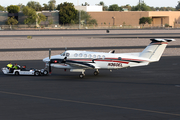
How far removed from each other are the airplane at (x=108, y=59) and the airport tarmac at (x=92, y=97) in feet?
3.99

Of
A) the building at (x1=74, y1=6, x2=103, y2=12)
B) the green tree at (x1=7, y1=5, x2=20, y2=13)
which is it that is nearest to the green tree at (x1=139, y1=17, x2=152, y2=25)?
the building at (x1=74, y1=6, x2=103, y2=12)

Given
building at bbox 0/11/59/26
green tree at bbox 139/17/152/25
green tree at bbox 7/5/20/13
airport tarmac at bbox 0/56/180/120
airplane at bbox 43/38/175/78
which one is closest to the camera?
airport tarmac at bbox 0/56/180/120

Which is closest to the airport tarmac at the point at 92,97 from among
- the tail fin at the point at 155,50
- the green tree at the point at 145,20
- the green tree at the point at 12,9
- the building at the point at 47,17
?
the tail fin at the point at 155,50

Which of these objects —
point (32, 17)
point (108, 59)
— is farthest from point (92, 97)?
point (32, 17)

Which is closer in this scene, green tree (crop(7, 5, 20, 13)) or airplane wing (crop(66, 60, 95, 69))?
airplane wing (crop(66, 60, 95, 69))

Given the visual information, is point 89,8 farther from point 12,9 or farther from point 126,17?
point 12,9

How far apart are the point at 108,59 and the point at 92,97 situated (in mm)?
8409

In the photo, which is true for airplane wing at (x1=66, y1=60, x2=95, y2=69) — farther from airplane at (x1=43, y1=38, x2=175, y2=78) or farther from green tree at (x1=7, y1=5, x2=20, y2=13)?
green tree at (x1=7, y1=5, x2=20, y2=13)

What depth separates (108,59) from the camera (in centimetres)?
2547

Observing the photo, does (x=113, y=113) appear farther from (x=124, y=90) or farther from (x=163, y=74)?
(x=163, y=74)

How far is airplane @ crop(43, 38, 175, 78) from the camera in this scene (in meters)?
25.0

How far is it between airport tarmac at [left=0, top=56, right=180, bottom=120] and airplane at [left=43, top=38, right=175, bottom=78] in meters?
1.22

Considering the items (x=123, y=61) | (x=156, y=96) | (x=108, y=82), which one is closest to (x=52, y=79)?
(x=108, y=82)

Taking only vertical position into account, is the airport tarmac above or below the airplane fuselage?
below
